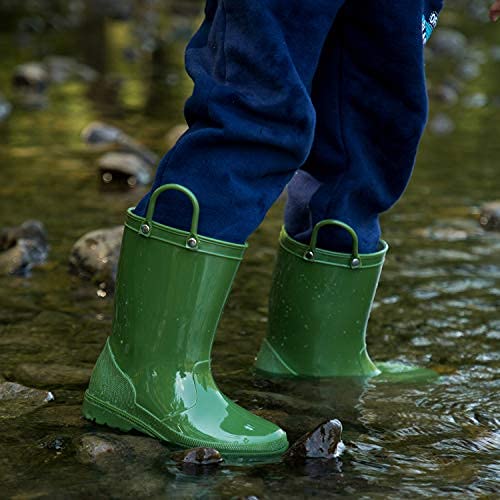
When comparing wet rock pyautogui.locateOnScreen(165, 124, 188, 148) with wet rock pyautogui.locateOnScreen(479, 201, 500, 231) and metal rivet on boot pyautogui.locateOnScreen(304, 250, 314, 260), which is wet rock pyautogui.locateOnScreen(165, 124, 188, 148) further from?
metal rivet on boot pyautogui.locateOnScreen(304, 250, 314, 260)

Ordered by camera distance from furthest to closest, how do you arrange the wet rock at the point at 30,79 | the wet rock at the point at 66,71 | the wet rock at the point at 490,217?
the wet rock at the point at 66,71
the wet rock at the point at 30,79
the wet rock at the point at 490,217

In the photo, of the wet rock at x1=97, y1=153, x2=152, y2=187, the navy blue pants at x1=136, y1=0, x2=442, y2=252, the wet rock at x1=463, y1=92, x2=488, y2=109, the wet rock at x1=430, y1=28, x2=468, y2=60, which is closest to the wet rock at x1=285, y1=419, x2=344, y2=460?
the navy blue pants at x1=136, y1=0, x2=442, y2=252

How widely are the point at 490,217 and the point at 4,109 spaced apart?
8.86 ft

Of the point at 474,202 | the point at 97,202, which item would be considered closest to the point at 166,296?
the point at 97,202

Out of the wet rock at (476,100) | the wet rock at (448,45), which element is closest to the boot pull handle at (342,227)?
the wet rock at (476,100)

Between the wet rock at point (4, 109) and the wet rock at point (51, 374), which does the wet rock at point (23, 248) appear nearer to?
the wet rock at point (51, 374)

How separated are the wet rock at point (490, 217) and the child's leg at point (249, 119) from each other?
177cm

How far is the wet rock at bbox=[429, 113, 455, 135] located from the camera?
5203 mm

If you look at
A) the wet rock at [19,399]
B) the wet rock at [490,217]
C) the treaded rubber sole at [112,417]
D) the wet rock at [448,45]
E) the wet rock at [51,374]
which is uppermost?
the wet rock at [448,45]

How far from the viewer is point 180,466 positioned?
1.50 meters

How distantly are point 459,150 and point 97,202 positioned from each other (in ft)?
6.21

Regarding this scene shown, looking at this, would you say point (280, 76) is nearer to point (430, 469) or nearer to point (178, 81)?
point (430, 469)

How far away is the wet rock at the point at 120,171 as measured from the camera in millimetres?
3793

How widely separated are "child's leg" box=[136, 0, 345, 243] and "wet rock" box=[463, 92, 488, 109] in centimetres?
478
